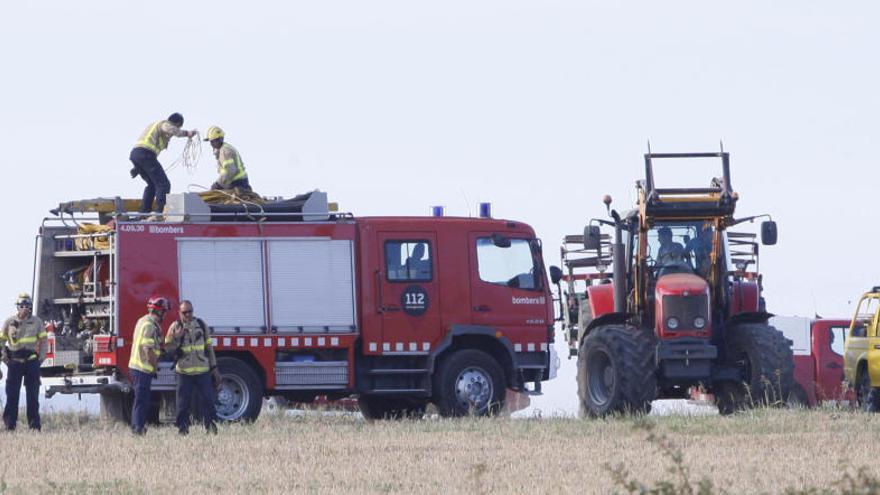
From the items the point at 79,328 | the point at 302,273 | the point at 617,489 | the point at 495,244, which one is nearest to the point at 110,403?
the point at 79,328

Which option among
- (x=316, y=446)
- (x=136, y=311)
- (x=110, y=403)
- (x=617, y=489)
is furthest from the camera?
(x=110, y=403)

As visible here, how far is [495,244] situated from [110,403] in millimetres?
5399

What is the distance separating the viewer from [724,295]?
23.4 meters

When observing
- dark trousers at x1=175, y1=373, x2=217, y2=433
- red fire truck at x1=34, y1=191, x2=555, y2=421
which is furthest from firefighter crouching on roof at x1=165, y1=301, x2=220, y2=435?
red fire truck at x1=34, y1=191, x2=555, y2=421

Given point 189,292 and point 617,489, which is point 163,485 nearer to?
point 617,489

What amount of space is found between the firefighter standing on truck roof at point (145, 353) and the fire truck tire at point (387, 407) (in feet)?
15.3

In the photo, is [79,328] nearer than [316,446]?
No

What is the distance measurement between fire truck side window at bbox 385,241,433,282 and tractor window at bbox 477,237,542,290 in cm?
75

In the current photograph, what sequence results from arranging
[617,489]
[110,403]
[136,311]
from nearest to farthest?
[617,489]
[136,311]
[110,403]

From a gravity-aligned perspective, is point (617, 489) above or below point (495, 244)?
below

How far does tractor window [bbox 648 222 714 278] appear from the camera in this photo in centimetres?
2333

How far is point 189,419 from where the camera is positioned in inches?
911

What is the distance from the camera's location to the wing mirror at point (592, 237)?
22.8 meters

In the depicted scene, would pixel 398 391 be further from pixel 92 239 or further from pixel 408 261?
pixel 92 239
